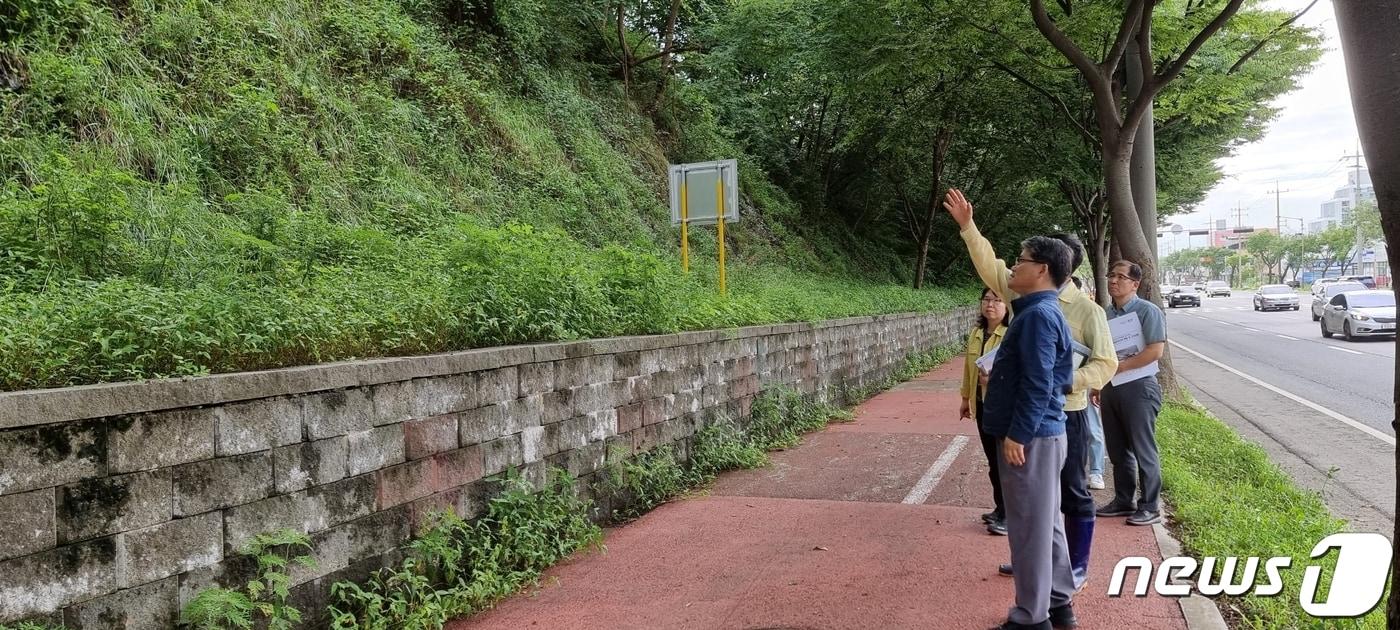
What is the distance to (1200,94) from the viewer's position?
41.2ft

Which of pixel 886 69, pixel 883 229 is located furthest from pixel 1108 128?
pixel 883 229

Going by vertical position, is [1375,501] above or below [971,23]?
below

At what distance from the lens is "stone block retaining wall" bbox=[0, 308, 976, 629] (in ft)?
8.74

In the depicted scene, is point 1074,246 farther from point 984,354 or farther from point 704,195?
point 704,195

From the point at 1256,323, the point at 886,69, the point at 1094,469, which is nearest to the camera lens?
the point at 1094,469

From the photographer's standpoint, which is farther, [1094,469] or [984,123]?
[984,123]

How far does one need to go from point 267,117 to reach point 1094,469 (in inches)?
298

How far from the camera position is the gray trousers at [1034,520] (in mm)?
3652

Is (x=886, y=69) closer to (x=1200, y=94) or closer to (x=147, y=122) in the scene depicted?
(x=1200, y=94)

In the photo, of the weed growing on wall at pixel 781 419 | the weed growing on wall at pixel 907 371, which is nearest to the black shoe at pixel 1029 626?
the weed growing on wall at pixel 781 419

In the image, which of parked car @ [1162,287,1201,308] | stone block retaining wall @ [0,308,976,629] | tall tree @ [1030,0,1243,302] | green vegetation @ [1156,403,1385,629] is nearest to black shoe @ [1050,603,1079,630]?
green vegetation @ [1156,403,1385,629]

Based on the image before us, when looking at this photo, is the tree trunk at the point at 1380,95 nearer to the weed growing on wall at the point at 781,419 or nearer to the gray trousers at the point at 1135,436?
the gray trousers at the point at 1135,436

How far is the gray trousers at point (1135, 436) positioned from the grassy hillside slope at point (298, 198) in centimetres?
353

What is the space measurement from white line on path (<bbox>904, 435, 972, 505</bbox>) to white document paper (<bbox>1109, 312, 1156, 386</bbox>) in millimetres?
1721
